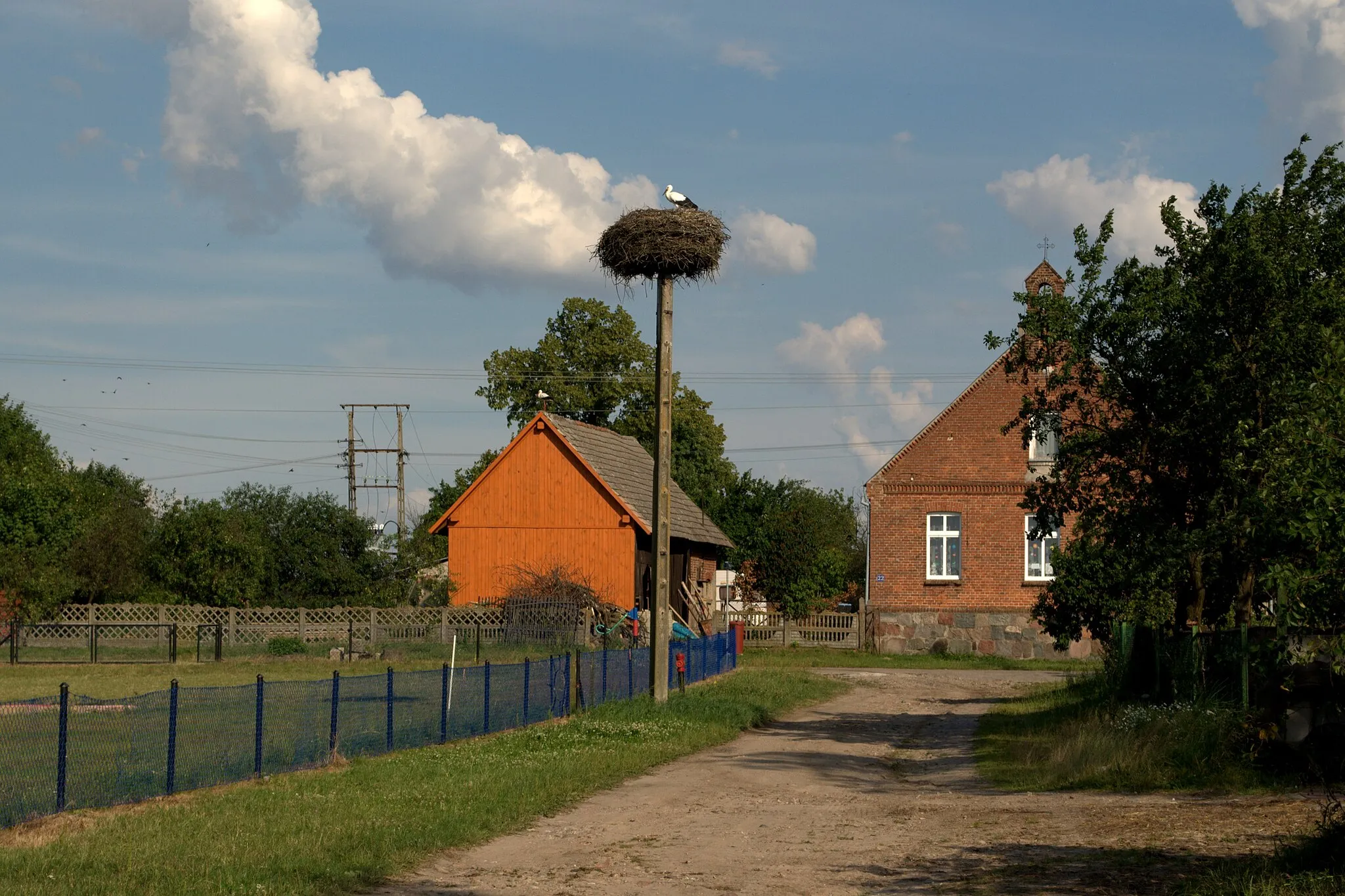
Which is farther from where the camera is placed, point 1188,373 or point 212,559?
point 212,559

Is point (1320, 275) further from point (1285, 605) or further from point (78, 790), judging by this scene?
point (78, 790)

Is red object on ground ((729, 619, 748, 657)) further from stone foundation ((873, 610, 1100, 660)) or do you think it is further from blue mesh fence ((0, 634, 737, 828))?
blue mesh fence ((0, 634, 737, 828))

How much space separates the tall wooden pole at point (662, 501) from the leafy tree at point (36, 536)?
27747 millimetres

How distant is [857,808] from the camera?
14.5 meters

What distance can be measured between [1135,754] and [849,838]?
5.27 m

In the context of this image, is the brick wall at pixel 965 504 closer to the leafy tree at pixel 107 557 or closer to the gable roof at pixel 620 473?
the gable roof at pixel 620 473

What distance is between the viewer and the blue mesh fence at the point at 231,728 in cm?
1234

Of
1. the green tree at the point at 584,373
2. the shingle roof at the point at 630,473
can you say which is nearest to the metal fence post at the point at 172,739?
the shingle roof at the point at 630,473

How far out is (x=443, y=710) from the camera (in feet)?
61.3

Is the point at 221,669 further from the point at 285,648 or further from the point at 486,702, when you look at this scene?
the point at 486,702

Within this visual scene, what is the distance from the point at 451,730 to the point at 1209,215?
13.3 m

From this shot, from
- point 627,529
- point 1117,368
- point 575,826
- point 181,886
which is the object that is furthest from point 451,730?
point 627,529

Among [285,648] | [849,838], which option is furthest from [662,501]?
[285,648]

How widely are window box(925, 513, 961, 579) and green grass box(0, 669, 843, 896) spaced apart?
26.5 metres
